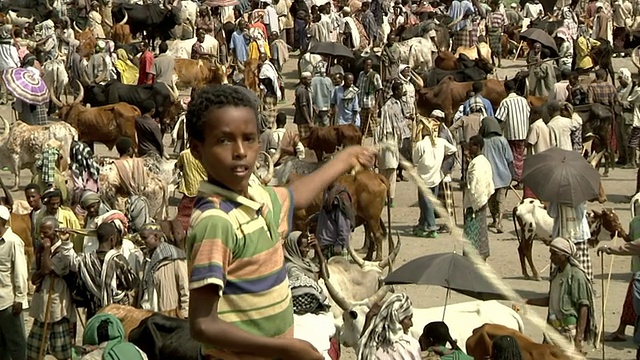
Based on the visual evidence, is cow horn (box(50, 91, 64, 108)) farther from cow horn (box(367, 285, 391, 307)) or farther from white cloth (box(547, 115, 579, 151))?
cow horn (box(367, 285, 391, 307))

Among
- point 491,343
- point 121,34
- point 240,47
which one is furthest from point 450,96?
point 491,343

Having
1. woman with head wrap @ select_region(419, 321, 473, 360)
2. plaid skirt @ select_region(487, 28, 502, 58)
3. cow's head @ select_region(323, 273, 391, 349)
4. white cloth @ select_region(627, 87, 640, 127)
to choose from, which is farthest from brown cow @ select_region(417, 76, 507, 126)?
woman with head wrap @ select_region(419, 321, 473, 360)

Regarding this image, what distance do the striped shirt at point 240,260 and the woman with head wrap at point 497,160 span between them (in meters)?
12.9

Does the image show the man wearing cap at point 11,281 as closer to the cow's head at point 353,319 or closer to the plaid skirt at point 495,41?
the cow's head at point 353,319

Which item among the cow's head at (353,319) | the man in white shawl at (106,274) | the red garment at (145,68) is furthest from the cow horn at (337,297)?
the red garment at (145,68)

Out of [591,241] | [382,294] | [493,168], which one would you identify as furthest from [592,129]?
[382,294]

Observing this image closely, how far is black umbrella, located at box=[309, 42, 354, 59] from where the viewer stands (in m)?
23.4

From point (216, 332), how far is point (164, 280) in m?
6.96

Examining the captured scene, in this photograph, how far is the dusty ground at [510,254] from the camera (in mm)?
12920

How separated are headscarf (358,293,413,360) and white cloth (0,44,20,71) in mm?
13188

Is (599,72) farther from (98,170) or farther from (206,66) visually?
(98,170)

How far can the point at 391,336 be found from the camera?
8875 millimetres

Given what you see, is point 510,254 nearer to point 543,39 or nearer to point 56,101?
point 56,101

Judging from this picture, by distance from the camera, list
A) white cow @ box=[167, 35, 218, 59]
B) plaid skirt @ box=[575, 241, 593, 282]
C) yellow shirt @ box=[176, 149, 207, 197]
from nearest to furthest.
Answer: plaid skirt @ box=[575, 241, 593, 282], yellow shirt @ box=[176, 149, 207, 197], white cow @ box=[167, 35, 218, 59]
